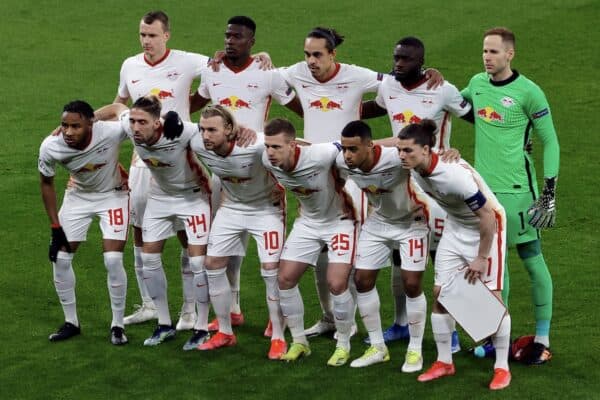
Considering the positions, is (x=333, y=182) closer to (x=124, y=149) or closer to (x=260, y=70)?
(x=260, y=70)

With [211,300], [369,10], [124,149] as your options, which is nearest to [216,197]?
[211,300]

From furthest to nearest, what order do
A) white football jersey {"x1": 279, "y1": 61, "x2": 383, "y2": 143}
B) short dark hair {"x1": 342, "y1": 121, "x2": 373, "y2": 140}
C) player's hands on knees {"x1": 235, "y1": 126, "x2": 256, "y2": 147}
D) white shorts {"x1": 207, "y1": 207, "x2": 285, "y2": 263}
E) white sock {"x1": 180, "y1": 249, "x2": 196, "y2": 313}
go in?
1. white sock {"x1": 180, "y1": 249, "x2": 196, "y2": 313}
2. white football jersey {"x1": 279, "y1": 61, "x2": 383, "y2": 143}
3. white shorts {"x1": 207, "y1": 207, "x2": 285, "y2": 263}
4. player's hands on knees {"x1": 235, "y1": 126, "x2": 256, "y2": 147}
5. short dark hair {"x1": 342, "y1": 121, "x2": 373, "y2": 140}

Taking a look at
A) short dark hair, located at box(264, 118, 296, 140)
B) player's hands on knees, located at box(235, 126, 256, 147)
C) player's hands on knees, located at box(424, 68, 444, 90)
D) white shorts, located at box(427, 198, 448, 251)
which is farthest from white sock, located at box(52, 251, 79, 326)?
player's hands on knees, located at box(424, 68, 444, 90)

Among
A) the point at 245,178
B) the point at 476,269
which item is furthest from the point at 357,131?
the point at 476,269

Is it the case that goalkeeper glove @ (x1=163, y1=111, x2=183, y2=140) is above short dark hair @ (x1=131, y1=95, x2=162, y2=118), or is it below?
below

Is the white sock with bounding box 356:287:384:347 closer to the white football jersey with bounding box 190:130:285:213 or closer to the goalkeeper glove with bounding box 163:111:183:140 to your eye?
the white football jersey with bounding box 190:130:285:213

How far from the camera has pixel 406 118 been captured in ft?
36.7

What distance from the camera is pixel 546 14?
836 inches

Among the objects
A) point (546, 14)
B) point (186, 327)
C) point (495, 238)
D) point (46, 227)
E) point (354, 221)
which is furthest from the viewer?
point (546, 14)

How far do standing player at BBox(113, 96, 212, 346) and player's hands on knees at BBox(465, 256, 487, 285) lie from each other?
7.47 feet

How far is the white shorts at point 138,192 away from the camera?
38.7 ft

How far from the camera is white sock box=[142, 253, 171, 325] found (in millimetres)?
11312

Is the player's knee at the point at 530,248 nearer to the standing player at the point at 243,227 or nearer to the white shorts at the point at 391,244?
the white shorts at the point at 391,244

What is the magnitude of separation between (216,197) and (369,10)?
1081 cm
